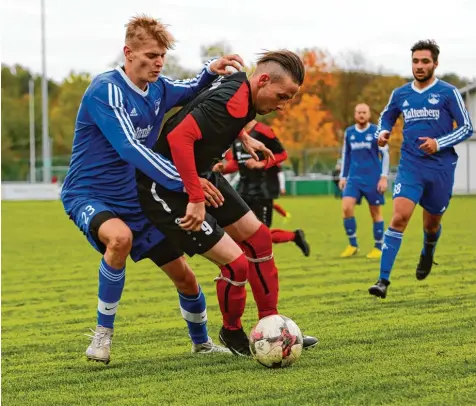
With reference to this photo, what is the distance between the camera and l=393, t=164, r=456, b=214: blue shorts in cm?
877

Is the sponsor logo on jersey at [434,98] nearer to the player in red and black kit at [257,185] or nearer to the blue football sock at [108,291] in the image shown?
the player in red and black kit at [257,185]

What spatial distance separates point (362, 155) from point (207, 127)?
9080mm

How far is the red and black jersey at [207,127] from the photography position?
5.23m

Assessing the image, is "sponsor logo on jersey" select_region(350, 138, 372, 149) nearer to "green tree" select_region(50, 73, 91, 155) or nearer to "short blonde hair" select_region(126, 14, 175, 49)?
"short blonde hair" select_region(126, 14, 175, 49)

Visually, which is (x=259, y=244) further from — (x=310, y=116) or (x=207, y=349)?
(x=310, y=116)

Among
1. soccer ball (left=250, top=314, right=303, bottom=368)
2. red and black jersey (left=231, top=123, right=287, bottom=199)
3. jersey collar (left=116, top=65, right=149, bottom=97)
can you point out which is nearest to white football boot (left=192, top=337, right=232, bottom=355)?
soccer ball (left=250, top=314, right=303, bottom=368)

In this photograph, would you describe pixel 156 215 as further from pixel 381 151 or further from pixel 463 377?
pixel 381 151

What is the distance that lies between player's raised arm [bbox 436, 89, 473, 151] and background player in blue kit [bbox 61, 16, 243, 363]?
317 centimetres

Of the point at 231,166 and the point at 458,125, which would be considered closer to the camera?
the point at 458,125

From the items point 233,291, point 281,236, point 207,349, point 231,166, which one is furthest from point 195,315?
point 281,236

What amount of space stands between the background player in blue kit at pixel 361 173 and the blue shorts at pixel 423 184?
4734 millimetres

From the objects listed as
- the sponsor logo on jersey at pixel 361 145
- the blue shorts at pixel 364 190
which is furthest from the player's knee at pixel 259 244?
the sponsor logo on jersey at pixel 361 145

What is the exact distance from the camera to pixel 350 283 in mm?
10117

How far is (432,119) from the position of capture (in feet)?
29.1
